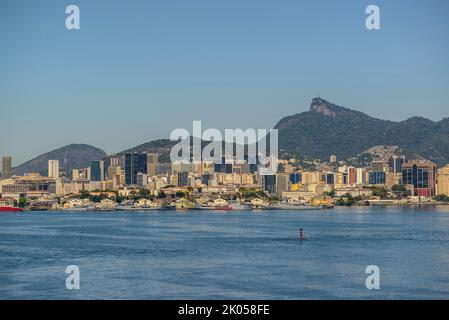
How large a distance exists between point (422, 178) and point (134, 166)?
90.1ft

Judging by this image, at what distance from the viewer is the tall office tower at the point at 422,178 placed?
220 ft

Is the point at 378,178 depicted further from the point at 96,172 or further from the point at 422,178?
the point at 96,172

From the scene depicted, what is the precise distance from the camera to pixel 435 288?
1068 cm

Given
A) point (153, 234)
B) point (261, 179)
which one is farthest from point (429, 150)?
point (153, 234)

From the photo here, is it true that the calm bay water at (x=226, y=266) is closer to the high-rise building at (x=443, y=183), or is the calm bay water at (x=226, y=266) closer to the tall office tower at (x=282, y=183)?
the high-rise building at (x=443, y=183)

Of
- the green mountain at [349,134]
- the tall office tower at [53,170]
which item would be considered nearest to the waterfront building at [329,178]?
the green mountain at [349,134]

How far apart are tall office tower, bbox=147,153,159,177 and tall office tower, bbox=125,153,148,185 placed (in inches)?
16.2

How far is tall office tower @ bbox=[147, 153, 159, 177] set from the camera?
7988 cm

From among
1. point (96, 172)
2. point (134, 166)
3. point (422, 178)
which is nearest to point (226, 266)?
point (422, 178)

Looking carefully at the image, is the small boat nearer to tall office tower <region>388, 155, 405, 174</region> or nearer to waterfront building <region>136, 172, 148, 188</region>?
waterfront building <region>136, 172, 148, 188</region>

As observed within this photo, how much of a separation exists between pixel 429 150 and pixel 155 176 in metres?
38.2

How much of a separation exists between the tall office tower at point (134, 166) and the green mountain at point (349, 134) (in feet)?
86.1

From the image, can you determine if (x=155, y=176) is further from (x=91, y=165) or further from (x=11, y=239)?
(x=11, y=239)

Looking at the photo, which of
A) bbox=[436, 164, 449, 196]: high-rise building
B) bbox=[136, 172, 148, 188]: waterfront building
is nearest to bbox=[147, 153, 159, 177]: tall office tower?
bbox=[136, 172, 148, 188]: waterfront building
